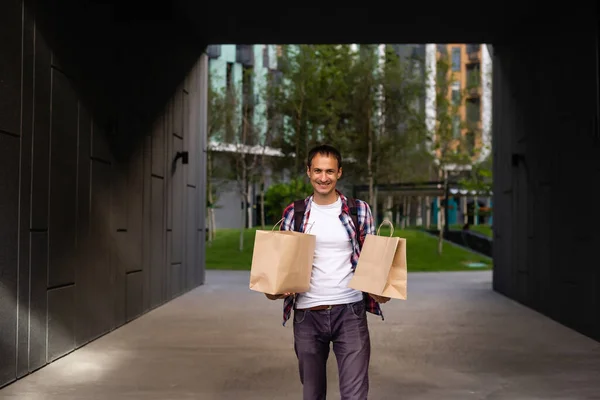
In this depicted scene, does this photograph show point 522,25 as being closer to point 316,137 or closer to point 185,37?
point 185,37

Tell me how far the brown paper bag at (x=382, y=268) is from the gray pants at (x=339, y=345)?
0.20m

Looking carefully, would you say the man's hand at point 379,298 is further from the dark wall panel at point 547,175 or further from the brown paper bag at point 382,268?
the dark wall panel at point 547,175

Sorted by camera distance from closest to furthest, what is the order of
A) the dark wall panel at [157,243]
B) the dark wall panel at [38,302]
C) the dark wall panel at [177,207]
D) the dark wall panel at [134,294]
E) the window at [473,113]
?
the dark wall panel at [38,302] < the dark wall panel at [134,294] < the dark wall panel at [157,243] < the dark wall panel at [177,207] < the window at [473,113]

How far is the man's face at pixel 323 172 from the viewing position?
3.42 m

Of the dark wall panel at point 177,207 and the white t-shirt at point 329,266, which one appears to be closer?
the white t-shirt at point 329,266

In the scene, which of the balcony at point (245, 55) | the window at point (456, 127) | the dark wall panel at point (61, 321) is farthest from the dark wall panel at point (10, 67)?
the balcony at point (245, 55)

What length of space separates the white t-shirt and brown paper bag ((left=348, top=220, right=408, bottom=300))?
0.11 meters

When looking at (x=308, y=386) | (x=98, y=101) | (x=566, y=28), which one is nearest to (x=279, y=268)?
(x=308, y=386)

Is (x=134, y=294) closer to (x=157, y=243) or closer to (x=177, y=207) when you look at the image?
(x=157, y=243)

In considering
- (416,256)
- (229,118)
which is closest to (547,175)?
(416,256)

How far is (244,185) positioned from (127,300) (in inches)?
693

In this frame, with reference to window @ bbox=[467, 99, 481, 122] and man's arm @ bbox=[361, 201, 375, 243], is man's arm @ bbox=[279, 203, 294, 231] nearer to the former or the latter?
man's arm @ bbox=[361, 201, 375, 243]

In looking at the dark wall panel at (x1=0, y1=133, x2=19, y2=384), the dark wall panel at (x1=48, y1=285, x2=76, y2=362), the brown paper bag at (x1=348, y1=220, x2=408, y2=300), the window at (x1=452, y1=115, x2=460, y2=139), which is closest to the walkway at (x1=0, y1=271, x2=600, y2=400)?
the dark wall panel at (x1=48, y1=285, x2=76, y2=362)

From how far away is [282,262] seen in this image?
3266mm
